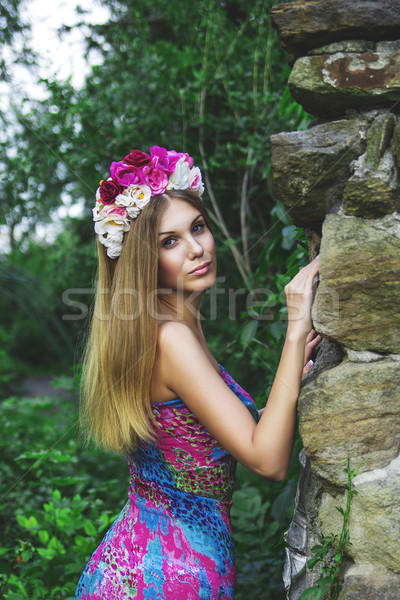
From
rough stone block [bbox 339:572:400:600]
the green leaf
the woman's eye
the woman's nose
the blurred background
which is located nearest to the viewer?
rough stone block [bbox 339:572:400:600]

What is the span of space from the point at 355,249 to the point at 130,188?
2.50 feet

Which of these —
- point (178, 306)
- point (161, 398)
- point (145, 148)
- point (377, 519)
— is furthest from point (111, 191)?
point (145, 148)

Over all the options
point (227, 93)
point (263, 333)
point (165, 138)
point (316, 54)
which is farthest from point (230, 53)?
point (316, 54)

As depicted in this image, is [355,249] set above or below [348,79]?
below

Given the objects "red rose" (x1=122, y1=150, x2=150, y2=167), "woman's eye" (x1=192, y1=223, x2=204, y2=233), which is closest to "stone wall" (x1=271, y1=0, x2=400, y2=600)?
"woman's eye" (x1=192, y1=223, x2=204, y2=233)

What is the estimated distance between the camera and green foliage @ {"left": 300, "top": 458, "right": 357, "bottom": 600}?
53.4 inches

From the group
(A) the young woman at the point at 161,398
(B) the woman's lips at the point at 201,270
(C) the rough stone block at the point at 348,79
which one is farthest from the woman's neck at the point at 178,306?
(C) the rough stone block at the point at 348,79

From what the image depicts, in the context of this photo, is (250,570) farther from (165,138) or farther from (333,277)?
(165,138)

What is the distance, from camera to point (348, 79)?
4.61 ft

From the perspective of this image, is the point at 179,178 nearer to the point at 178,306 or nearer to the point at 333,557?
the point at 178,306

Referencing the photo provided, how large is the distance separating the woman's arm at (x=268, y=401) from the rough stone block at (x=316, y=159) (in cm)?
19

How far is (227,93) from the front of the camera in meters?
3.87

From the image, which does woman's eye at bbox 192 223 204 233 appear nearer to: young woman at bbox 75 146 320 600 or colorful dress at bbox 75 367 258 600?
young woman at bbox 75 146 320 600

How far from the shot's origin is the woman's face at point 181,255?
5.82 ft
